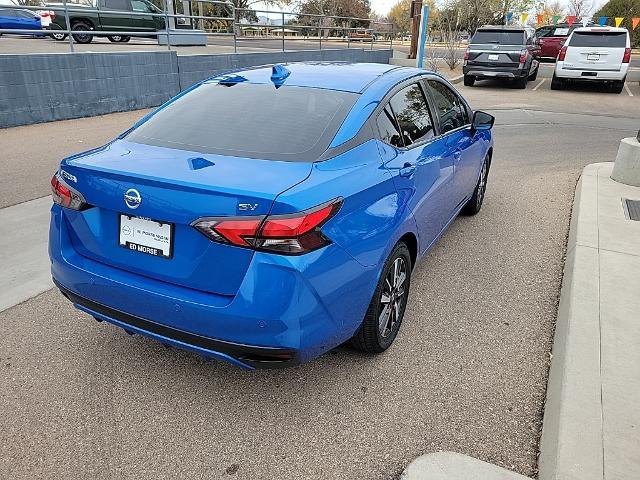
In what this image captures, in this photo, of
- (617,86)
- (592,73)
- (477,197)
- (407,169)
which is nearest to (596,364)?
(407,169)

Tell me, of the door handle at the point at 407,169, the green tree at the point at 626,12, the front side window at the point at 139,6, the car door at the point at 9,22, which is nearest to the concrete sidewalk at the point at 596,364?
the door handle at the point at 407,169

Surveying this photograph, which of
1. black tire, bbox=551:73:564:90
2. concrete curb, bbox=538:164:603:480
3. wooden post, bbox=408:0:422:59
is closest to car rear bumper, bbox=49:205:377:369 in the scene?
concrete curb, bbox=538:164:603:480

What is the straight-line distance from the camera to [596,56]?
15.0 m

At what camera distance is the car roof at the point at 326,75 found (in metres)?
3.30

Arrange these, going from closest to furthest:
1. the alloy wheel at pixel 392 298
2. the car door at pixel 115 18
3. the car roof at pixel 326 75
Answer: the alloy wheel at pixel 392 298, the car roof at pixel 326 75, the car door at pixel 115 18

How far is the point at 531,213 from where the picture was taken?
18.6ft

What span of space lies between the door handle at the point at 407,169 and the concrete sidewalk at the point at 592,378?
1.35m

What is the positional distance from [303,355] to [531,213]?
4.13 meters

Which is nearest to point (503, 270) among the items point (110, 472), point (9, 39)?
point (110, 472)

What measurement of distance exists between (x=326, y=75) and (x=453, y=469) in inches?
98.1

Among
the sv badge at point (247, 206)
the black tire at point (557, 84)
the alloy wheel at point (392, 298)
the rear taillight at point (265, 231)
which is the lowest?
the black tire at point (557, 84)

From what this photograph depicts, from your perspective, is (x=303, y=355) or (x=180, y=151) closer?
(x=303, y=355)

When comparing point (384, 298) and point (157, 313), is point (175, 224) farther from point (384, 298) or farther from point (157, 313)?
point (384, 298)

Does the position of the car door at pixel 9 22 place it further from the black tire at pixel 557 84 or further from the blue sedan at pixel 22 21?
the black tire at pixel 557 84
